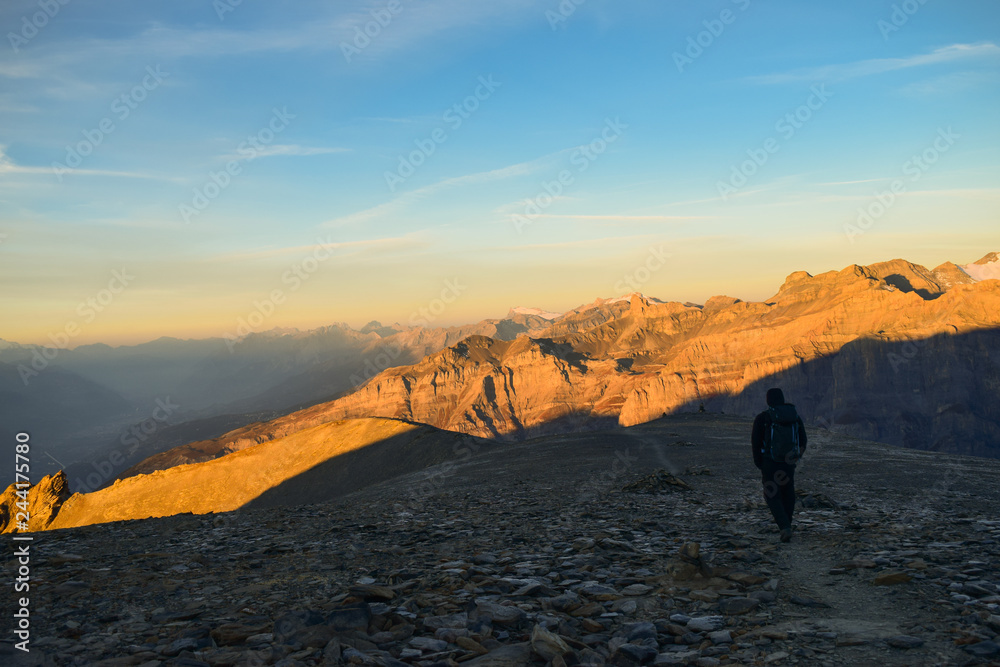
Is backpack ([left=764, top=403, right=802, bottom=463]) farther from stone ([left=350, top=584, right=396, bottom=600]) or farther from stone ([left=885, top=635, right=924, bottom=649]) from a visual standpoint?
stone ([left=350, top=584, right=396, bottom=600])

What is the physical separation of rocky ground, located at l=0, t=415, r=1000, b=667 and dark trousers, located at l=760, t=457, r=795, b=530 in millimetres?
377

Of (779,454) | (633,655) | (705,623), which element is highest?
(779,454)

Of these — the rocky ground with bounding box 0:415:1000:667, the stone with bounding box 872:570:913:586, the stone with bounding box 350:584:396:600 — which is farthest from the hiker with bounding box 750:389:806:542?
the stone with bounding box 350:584:396:600

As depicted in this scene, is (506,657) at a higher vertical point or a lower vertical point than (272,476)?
higher

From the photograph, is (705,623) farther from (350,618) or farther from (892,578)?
(350,618)

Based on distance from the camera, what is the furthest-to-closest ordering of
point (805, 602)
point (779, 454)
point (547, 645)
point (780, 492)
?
point (779, 454)
point (780, 492)
point (805, 602)
point (547, 645)

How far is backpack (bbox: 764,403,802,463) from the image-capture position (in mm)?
10500

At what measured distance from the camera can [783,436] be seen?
34.7 feet

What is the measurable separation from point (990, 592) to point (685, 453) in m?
26.6

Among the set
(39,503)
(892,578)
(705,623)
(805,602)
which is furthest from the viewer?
(39,503)

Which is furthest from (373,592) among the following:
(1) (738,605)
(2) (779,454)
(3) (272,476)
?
(3) (272,476)

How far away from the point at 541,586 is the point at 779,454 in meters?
5.60

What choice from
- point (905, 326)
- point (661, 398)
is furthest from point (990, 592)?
point (905, 326)

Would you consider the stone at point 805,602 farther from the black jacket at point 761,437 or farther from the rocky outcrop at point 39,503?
the rocky outcrop at point 39,503
